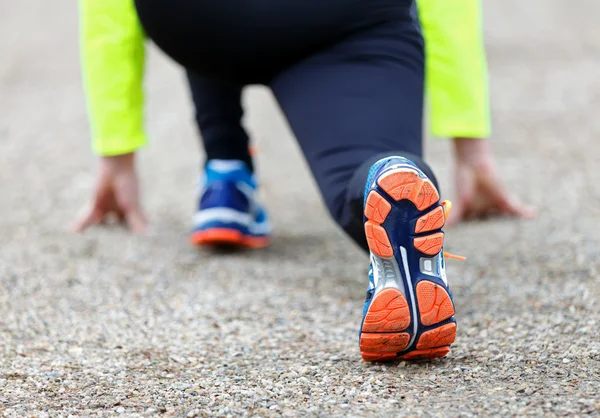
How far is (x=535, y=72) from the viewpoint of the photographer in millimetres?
5500

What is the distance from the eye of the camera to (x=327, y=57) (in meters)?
1.70

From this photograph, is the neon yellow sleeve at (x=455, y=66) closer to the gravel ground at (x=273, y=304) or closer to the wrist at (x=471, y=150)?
the wrist at (x=471, y=150)

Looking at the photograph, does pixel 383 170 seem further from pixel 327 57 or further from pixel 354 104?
pixel 327 57

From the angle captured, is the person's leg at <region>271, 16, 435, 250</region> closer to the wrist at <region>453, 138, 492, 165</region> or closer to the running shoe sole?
the running shoe sole

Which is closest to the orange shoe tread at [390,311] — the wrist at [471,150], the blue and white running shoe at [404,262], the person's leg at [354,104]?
the blue and white running shoe at [404,262]

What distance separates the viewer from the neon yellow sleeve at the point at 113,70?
1.90 metres

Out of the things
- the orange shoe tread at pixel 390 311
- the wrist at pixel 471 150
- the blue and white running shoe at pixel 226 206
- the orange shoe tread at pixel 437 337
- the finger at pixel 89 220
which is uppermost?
the orange shoe tread at pixel 390 311

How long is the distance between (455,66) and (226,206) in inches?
28.5

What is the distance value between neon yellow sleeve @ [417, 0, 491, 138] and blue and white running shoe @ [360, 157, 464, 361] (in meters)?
0.61

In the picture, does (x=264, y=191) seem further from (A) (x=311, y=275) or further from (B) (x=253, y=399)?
(B) (x=253, y=399)

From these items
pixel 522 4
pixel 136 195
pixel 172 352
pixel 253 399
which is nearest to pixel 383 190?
pixel 253 399

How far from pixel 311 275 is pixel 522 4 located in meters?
6.72

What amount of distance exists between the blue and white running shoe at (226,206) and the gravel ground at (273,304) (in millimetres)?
61

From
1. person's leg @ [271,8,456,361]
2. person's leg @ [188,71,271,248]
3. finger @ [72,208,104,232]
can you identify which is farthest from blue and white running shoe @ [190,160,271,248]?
person's leg @ [271,8,456,361]
